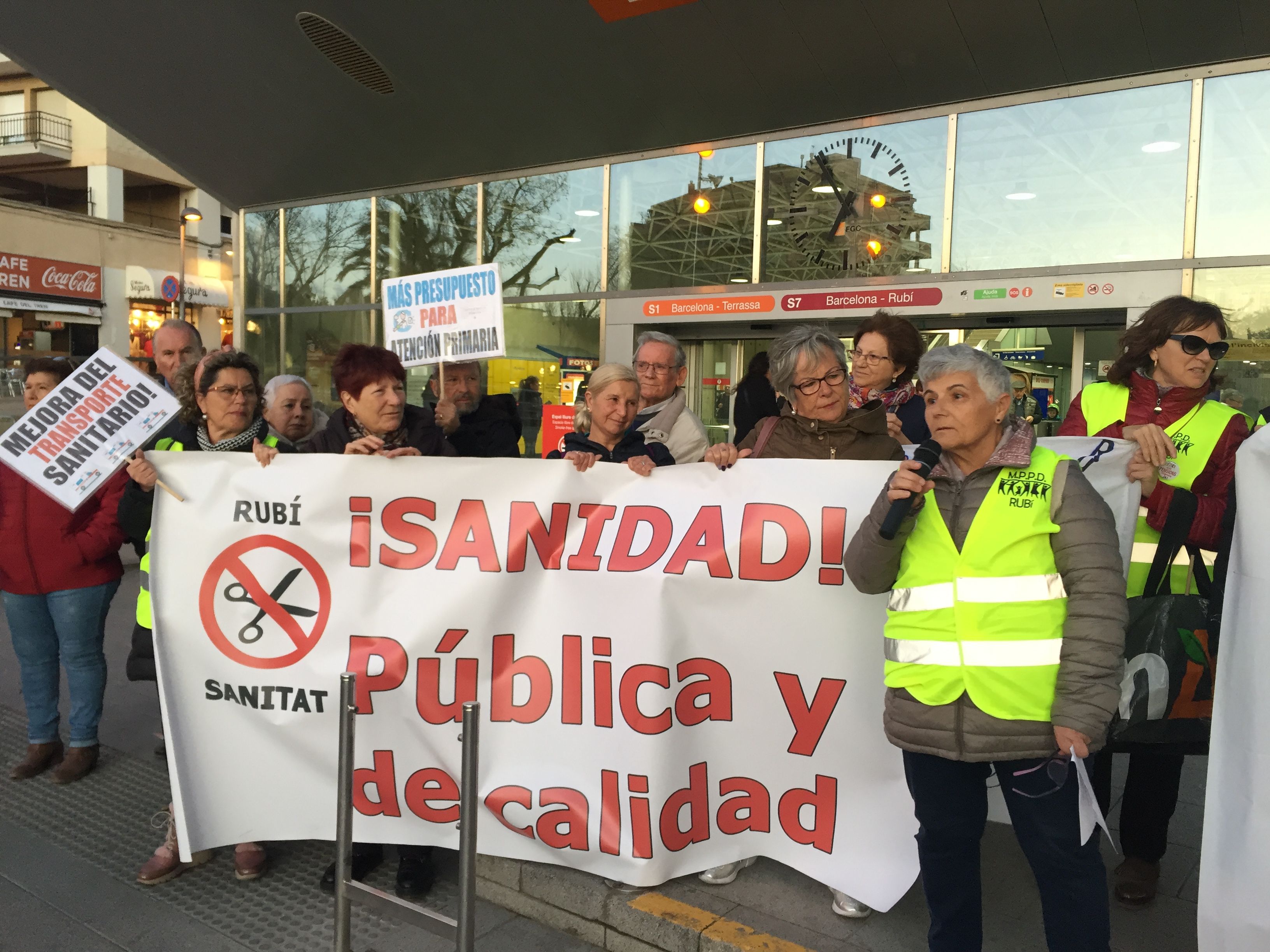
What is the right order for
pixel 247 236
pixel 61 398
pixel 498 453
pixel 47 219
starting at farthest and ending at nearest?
1. pixel 47 219
2. pixel 247 236
3. pixel 498 453
4. pixel 61 398

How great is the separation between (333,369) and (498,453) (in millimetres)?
1415

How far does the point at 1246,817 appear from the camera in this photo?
88.7 inches

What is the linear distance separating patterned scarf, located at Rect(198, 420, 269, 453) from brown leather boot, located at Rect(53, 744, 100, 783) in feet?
5.78

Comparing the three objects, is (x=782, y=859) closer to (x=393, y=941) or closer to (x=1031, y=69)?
(x=393, y=941)

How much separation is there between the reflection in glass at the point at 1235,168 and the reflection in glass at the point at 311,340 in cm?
895

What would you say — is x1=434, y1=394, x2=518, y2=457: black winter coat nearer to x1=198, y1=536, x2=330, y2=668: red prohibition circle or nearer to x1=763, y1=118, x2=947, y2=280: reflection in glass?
x1=198, y1=536, x2=330, y2=668: red prohibition circle

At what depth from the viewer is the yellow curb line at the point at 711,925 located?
2.87 m

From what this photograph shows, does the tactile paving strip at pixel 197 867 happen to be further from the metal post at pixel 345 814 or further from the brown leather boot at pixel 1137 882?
the brown leather boot at pixel 1137 882

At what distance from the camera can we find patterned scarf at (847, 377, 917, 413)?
3.98 metres

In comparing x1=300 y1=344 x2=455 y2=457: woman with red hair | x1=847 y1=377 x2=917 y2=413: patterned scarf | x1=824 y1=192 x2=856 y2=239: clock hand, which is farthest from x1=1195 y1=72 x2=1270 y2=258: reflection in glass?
x1=300 y1=344 x2=455 y2=457: woman with red hair

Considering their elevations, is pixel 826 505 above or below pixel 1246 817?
above

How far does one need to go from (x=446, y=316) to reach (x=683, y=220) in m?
5.94

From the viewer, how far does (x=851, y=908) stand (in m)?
3.05

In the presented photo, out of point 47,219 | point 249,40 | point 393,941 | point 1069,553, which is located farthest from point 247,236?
point 47,219
